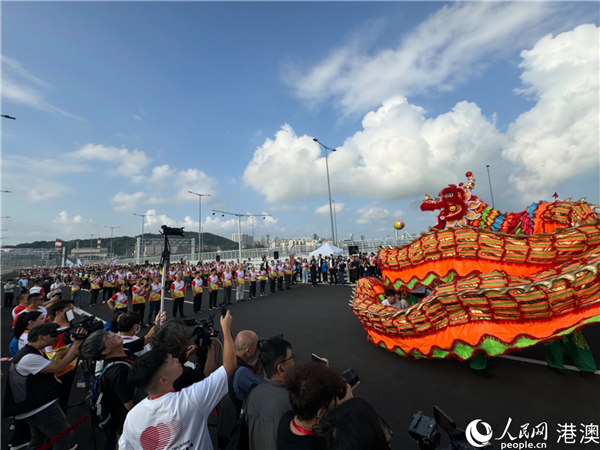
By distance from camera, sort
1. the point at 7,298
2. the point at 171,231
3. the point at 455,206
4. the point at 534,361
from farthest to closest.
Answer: the point at 7,298
the point at 455,206
the point at 171,231
the point at 534,361

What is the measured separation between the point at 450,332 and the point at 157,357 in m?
3.79

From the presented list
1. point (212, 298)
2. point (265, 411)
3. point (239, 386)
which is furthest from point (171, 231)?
point (212, 298)

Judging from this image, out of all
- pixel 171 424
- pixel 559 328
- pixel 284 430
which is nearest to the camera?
pixel 284 430

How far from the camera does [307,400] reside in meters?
1.23

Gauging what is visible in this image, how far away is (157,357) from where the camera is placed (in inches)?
60.8

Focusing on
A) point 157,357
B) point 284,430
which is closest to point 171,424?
point 157,357

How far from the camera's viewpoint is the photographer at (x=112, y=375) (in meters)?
1.99

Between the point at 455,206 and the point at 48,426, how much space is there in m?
6.74

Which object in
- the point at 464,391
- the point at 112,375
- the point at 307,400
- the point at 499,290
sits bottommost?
the point at 464,391

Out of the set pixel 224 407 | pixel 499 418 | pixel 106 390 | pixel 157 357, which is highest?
pixel 157 357

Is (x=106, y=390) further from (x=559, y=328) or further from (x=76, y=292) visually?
(x=76, y=292)

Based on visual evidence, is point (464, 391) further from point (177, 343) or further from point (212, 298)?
point (212, 298)

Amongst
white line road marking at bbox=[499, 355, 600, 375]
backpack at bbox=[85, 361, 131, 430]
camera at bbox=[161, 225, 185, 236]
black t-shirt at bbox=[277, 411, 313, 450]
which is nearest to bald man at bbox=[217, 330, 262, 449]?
black t-shirt at bbox=[277, 411, 313, 450]

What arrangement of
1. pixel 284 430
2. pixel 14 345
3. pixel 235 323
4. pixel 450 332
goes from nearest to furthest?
pixel 284 430, pixel 14 345, pixel 450 332, pixel 235 323
